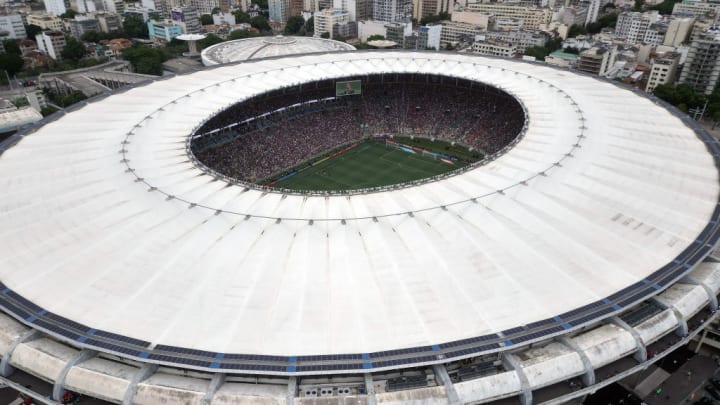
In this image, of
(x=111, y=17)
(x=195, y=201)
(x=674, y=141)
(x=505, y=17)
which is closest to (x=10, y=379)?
(x=195, y=201)

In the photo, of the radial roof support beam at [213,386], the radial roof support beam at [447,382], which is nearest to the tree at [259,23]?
the radial roof support beam at [213,386]

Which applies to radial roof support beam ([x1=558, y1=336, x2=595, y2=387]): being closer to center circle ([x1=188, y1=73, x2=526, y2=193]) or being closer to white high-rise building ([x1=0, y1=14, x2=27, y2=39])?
center circle ([x1=188, y1=73, x2=526, y2=193])

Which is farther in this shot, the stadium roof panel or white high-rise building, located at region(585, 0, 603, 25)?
white high-rise building, located at region(585, 0, 603, 25)

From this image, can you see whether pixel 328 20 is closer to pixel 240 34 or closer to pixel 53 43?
pixel 240 34

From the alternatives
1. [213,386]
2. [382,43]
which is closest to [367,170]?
[213,386]

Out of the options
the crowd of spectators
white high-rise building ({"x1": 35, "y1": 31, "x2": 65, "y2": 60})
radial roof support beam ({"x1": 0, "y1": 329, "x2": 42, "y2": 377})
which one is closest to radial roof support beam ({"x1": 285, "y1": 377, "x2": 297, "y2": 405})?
radial roof support beam ({"x1": 0, "y1": 329, "x2": 42, "y2": 377})

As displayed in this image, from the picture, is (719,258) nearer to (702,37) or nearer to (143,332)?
(143,332)

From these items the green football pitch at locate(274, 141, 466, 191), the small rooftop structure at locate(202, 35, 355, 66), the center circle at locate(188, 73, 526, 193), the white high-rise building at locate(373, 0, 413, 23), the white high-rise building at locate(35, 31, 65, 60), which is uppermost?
the white high-rise building at locate(373, 0, 413, 23)
